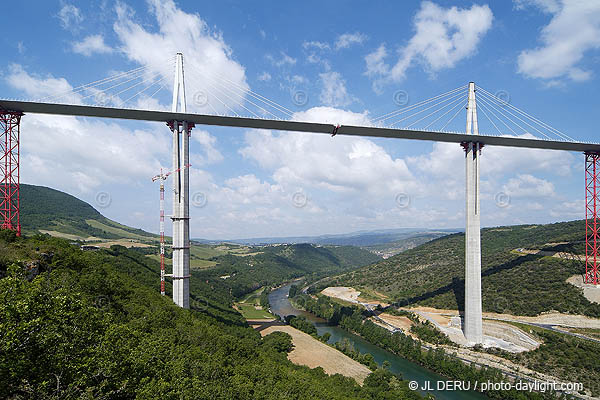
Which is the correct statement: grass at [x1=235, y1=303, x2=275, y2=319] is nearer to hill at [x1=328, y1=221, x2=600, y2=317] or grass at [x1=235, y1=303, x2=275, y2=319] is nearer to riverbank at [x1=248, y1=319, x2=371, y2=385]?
riverbank at [x1=248, y1=319, x2=371, y2=385]

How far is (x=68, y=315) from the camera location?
687cm

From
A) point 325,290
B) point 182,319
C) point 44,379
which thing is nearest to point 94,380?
point 44,379

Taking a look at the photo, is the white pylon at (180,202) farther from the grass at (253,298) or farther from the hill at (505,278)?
the grass at (253,298)

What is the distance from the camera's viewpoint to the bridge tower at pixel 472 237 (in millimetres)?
29406

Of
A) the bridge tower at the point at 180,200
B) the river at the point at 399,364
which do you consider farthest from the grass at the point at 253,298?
the bridge tower at the point at 180,200

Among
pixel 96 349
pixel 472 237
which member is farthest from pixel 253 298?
pixel 96 349

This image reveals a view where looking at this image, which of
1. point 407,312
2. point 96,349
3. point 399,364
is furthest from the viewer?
point 407,312

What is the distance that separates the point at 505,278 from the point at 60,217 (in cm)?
13455

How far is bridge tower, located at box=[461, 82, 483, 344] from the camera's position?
29.4 metres

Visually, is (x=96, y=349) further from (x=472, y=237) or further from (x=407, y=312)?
(x=407, y=312)

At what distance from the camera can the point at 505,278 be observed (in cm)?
4069

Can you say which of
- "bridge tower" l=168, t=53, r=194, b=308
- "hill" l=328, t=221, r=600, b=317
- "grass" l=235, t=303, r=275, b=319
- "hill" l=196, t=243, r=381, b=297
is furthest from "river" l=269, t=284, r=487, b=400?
"hill" l=196, t=243, r=381, b=297

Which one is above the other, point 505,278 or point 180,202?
point 180,202

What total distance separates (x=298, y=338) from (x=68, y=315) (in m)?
33.7
